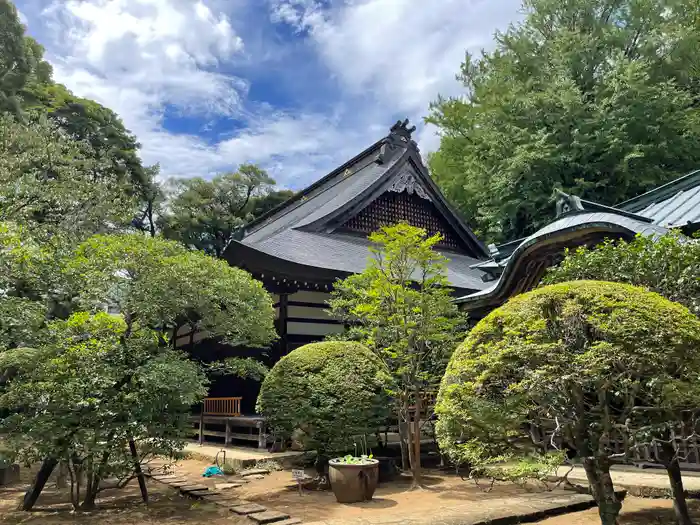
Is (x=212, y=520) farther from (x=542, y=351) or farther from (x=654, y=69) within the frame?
(x=654, y=69)

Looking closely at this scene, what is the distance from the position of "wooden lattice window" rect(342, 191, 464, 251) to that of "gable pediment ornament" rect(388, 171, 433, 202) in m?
0.16

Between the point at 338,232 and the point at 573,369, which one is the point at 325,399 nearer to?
the point at 573,369

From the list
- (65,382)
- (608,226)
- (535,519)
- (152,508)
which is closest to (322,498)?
(152,508)

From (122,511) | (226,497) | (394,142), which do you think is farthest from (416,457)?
(394,142)

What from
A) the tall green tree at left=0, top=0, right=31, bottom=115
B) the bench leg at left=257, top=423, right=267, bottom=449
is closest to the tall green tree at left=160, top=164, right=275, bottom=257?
the tall green tree at left=0, top=0, right=31, bottom=115

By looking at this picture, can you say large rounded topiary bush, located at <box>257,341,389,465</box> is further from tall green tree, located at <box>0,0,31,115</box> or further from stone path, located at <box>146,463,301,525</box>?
tall green tree, located at <box>0,0,31,115</box>

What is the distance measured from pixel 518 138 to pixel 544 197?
2.48 meters

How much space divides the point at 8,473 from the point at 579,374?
10.2m

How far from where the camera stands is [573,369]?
15.1 ft

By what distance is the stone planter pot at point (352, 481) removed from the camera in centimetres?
750

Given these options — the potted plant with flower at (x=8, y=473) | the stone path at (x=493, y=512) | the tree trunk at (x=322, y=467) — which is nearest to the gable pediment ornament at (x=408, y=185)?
the tree trunk at (x=322, y=467)

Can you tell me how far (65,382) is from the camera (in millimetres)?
6516

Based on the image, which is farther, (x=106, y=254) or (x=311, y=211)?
(x=311, y=211)

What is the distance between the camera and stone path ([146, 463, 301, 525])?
648 centimetres
